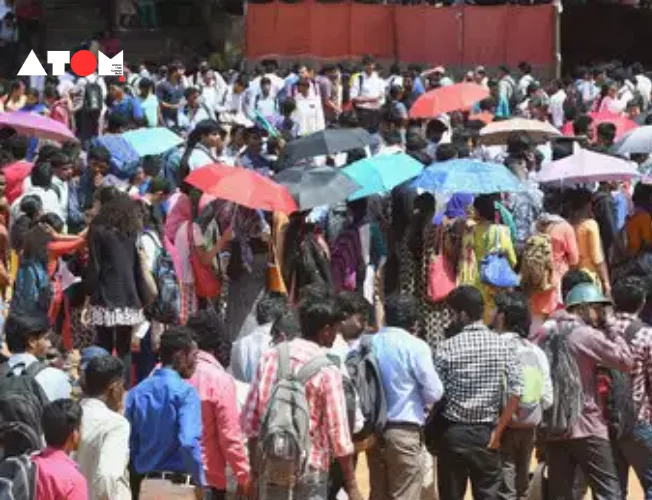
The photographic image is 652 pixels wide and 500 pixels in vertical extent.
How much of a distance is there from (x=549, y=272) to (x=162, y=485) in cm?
355

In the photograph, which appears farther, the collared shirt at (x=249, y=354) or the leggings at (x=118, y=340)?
the leggings at (x=118, y=340)

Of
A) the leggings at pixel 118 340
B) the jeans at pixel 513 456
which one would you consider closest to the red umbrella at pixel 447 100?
the leggings at pixel 118 340

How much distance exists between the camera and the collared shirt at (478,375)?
11.4 metres

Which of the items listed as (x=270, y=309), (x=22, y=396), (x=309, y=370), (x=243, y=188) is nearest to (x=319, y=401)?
(x=309, y=370)

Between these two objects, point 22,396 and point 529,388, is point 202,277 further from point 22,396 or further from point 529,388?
point 22,396

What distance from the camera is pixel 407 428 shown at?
37.4 ft

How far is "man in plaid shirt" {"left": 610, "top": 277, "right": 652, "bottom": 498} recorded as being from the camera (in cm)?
1169

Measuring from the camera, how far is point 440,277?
15.6 metres

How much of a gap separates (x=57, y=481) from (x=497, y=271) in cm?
651

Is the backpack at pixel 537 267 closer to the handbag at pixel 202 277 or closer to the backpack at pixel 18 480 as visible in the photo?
the handbag at pixel 202 277

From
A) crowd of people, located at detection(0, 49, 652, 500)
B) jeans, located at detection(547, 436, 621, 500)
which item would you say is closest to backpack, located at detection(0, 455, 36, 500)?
crowd of people, located at detection(0, 49, 652, 500)

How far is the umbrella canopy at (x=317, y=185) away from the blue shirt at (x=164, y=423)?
14.8 feet

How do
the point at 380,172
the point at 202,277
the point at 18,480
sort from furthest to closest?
the point at 380,172, the point at 202,277, the point at 18,480

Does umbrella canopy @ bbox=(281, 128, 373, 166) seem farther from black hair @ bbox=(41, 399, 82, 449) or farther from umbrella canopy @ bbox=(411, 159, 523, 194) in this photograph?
black hair @ bbox=(41, 399, 82, 449)
